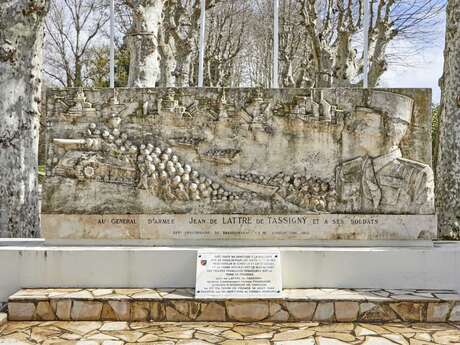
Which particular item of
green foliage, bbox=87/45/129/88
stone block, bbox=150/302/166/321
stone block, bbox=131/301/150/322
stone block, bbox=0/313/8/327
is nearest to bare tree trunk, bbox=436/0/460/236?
stone block, bbox=150/302/166/321

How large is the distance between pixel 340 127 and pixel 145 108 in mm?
2384

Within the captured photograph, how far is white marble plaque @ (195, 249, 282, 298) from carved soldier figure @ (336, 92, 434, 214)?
1.20 m

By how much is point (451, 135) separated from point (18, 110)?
7055 millimetres

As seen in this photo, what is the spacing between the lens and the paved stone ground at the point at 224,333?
446cm

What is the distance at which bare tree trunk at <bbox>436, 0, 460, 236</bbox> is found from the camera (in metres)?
8.05

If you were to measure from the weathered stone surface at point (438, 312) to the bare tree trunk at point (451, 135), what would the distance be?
Answer: 363 centimetres

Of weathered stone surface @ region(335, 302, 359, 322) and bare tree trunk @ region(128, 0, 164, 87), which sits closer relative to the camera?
weathered stone surface @ region(335, 302, 359, 322)

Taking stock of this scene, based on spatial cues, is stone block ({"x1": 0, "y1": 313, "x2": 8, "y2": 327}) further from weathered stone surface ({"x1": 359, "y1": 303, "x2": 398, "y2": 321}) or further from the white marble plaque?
weathered stone surface ({"x1": 359, "y1": 303, "x2": 398, "y2": 321})

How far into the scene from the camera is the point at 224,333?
183 inches

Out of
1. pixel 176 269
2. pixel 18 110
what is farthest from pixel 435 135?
pixel 18 110

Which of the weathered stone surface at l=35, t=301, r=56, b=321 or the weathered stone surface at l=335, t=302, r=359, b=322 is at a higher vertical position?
the weathered stone surface at l=335, t=302, r=359, b=322

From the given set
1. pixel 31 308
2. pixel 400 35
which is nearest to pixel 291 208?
pixel 31 308

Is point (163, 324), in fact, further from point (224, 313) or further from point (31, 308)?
point (31, 308)

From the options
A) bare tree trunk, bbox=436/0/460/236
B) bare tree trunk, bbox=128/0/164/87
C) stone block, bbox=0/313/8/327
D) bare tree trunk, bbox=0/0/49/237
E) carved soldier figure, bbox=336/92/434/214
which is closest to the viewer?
stone block, bbox=0/313/8/327
